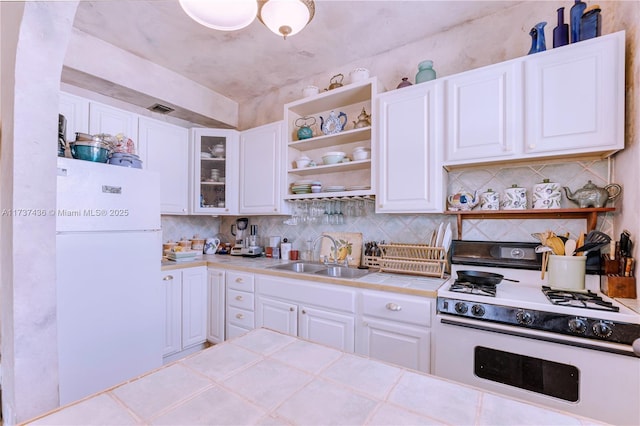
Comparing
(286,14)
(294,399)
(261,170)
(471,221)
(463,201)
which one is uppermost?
(286,14)

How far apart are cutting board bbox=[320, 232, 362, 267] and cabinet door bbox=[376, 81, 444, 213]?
1.66ft

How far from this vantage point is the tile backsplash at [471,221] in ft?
5.51

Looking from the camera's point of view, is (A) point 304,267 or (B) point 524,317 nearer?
(B) point 524,317

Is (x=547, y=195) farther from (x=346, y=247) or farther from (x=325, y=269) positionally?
(x=325, y=269)

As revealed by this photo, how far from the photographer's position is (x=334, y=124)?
2459 millimetres

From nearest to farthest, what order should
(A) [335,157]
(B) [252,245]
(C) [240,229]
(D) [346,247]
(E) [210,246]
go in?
(A) [335,157] < (D) [346,247] < (B) [252,245] < (E) [210,246] < (C) [240,229]

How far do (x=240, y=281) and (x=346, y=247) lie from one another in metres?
0.96

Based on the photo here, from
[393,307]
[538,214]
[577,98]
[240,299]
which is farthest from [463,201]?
[240,299]

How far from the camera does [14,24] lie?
4.17 ft

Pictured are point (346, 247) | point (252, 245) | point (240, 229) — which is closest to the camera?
point (346, 247)

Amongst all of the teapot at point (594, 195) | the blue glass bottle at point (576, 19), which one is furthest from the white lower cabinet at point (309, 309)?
the blue glass bottle at point (576, 19)

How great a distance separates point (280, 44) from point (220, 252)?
2.16 metres

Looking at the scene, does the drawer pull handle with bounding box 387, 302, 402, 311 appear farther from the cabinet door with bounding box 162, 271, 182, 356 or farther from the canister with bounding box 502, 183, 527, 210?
the cabinet door with bounding box 162, 271, 182, 356

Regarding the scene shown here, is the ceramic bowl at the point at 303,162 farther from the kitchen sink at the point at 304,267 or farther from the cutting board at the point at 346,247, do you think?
the kitchen sink at the point at 304,267
